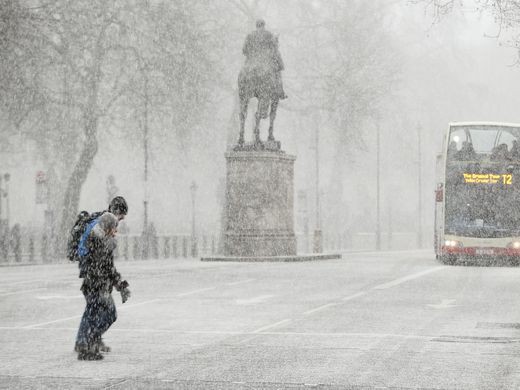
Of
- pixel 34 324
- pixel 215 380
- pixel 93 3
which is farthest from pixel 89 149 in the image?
pixel 215 380

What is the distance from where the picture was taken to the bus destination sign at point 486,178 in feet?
106

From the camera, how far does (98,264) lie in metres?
11.0

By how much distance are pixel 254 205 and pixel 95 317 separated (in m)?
22.7

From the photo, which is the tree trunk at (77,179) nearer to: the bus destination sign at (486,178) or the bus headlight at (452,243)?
the bus headlight at (452,243)

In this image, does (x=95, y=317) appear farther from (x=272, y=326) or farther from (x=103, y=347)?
(x=272, y=326)

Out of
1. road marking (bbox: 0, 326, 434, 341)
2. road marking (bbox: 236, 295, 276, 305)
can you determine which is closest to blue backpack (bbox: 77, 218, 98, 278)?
road marking (bbox: 0, 326, 434, 341)

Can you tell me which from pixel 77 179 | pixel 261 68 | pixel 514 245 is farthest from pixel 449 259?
pixel 77 179

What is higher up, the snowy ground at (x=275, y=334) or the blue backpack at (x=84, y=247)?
the blue backpack at (x=84, y=247)

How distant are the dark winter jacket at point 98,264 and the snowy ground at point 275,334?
0.70m

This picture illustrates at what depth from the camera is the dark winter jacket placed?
1093 centimetres

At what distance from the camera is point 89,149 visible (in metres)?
40.9

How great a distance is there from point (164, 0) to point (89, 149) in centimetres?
571

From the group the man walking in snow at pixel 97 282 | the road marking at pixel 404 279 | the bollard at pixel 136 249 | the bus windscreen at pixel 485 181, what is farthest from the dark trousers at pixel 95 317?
the bollard at pixel 136 249

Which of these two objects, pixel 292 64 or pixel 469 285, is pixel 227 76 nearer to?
pixel 292 64
